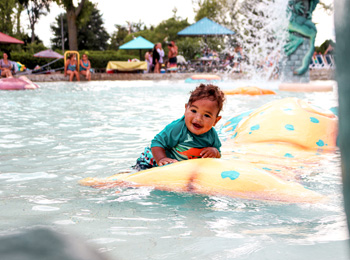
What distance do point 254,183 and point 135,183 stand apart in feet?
2.64

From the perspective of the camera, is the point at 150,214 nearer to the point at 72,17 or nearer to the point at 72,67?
the point at 72,67

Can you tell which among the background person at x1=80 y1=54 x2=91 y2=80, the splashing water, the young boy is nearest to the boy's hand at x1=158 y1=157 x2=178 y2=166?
the young boy

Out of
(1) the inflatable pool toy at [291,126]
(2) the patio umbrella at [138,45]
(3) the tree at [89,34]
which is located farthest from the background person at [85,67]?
(3) the tree at [89,34]

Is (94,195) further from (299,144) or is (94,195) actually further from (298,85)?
(298,85)

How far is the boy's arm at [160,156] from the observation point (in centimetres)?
326

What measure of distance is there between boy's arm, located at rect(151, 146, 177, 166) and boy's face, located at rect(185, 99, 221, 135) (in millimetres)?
269

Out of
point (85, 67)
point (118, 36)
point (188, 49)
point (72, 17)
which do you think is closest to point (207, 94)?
point (85, 67)

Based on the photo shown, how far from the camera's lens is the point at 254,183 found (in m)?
2.86

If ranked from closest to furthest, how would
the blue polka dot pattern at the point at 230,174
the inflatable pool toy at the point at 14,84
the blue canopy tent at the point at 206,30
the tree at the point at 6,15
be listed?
the blue polka dot pattern at the point at 230,174, the inflatable pool toy at the point at 14,84, the blue canopy tent at the point at 206,30, the tree at the point at 6,15

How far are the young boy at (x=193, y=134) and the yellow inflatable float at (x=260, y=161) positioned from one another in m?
0.23

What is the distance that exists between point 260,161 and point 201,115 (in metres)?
1.04

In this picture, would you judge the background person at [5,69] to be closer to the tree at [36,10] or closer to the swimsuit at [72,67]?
the swimsuit at [72,67]

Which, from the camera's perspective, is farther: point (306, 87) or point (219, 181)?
point (306, 87)

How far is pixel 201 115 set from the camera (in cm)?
319
